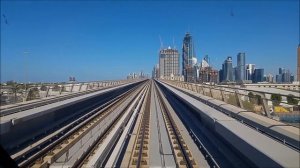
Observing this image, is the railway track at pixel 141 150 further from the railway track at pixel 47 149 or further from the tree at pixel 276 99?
the tree at pixel 276 99

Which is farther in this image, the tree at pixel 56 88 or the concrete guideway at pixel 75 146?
the tree at pixel 56 88

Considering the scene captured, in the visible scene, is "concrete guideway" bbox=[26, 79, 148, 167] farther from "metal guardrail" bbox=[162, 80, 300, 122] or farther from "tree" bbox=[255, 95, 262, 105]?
"tree" bbox=[255, 95, 262, 105]

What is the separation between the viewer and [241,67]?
24.3m

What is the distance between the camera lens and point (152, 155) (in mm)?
13578

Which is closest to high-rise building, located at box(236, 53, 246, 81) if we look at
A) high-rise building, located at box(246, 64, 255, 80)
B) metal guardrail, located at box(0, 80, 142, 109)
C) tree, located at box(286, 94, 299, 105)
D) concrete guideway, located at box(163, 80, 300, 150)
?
high-rise building, located at box(246, 64, 255, 80)

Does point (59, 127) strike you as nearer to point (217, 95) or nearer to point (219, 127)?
point (217, 95)

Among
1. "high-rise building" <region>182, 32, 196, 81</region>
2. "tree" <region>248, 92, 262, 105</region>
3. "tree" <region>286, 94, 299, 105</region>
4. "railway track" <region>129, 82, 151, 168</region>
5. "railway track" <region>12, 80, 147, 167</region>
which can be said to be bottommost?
"railway track" <region>129, 82, 151, 168</region>

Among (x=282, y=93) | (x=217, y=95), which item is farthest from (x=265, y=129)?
(x=217, y=95)

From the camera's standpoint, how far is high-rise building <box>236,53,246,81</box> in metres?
23.5

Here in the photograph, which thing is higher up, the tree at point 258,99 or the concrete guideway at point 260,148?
the tree at point 258,99

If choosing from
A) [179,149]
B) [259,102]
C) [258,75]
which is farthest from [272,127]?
[258,75]

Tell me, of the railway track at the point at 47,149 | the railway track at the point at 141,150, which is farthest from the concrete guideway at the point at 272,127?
the railway track at the point at 47,149

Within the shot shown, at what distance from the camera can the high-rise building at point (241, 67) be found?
23.5 meters

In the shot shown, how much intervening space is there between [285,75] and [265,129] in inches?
352
